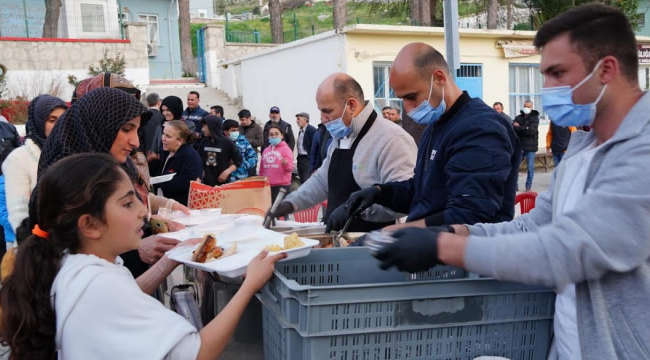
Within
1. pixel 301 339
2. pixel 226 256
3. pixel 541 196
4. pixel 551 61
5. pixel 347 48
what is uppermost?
pixel 347 48

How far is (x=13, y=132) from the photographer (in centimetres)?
623

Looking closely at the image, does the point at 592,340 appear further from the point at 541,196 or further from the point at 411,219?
the point at 411,219

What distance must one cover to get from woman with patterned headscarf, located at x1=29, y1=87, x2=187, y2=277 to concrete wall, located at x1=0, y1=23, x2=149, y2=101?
54.6 ft

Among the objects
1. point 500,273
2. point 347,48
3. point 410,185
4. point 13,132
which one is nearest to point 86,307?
point 500,273

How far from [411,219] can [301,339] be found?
3.96ft

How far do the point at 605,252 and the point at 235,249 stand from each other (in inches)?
51.4

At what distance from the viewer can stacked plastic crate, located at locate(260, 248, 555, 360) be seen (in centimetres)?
159

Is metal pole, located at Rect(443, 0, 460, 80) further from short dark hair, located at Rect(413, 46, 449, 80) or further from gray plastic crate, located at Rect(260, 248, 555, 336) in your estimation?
gray plastic crate, located at Rect(260, 248, 555, 336)

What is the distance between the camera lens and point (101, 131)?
262 centimetres

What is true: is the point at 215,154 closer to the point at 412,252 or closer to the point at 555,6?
the point at 412,252

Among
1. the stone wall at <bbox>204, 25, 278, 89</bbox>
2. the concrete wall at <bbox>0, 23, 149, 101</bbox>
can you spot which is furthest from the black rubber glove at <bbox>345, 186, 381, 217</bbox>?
the stone wall at <bbox>204, 25, 278, 89</bbox>

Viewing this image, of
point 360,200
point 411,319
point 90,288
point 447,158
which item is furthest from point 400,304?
point 360,200

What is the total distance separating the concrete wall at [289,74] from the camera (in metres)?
14.9

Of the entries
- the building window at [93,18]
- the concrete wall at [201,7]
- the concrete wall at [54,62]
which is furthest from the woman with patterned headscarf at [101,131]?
the concrete wall at [201,7]
